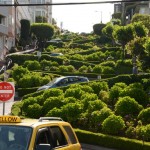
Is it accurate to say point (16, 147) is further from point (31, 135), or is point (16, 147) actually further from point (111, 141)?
point (111, 141)

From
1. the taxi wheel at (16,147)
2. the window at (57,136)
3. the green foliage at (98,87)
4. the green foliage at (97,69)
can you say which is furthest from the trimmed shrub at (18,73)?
the taxi wheel at (16,147)

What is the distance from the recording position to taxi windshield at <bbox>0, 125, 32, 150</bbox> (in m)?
8.98

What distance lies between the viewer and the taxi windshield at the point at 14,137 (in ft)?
29.5

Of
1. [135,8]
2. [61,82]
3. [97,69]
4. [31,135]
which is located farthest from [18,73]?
[135,8]

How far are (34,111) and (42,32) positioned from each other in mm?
51899

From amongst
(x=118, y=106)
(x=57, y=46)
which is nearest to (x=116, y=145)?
(x=118, y=106)

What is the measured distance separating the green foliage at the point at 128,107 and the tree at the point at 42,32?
52634 mm

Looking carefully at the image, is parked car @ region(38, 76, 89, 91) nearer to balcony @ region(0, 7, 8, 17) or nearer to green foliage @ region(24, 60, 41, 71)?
green foliage @ region(24, 60, 41, 71)

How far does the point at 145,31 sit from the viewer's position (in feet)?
179

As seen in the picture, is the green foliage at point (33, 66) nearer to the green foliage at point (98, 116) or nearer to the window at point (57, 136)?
the green foliage at point (98, 116)

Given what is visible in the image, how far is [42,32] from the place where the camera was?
75.9 m

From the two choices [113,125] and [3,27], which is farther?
[3,27]

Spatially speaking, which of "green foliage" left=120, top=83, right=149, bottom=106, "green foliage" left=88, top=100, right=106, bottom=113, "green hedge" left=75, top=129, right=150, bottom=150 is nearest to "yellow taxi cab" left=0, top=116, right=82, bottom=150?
"green hedge" left=75, top=129, right=150, bottom=150

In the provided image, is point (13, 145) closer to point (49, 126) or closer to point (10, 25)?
point (49, 126)
